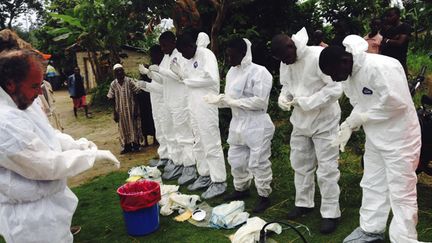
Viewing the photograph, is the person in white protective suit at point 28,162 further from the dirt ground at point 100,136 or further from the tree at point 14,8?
the tree at point 14,8

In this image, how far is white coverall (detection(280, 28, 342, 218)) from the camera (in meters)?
3.27

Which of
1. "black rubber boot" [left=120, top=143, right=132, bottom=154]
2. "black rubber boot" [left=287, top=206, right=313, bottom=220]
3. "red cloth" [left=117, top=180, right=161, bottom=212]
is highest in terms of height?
"red cloth" [left=117, top=180, right=161, bottom=212]

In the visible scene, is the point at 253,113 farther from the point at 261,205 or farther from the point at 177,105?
the point at 177,105

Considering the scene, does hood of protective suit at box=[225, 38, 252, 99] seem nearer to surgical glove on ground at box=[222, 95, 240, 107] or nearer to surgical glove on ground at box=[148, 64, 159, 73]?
surgical glove on ground at box=[222, 95, 240, 107]

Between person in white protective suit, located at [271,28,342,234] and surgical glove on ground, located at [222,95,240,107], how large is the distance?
1.65 feet

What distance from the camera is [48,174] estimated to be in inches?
79.9

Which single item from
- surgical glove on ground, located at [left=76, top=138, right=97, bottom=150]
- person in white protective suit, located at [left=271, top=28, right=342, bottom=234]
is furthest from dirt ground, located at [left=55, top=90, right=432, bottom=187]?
surgical glove on ground, located at [left=76, top=138, right=97, bottom=150]

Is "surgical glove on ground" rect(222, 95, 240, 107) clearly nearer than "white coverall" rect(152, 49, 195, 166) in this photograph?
Yes

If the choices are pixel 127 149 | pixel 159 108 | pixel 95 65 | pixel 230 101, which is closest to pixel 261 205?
pixel 230 101

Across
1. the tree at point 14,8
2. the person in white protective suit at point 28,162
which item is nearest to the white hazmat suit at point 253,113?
the person in white protective suit at point 28,162

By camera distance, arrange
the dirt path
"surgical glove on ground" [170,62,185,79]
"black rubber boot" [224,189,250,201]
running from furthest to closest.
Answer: the dirt path
"surgical glove on ground" [170,62,185,79]
"black rubber boot" [224,189,250,201]

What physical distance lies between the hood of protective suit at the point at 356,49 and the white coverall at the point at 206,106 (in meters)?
1.87

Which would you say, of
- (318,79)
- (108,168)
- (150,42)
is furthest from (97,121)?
(318,79)

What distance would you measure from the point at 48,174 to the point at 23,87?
1.60ft
